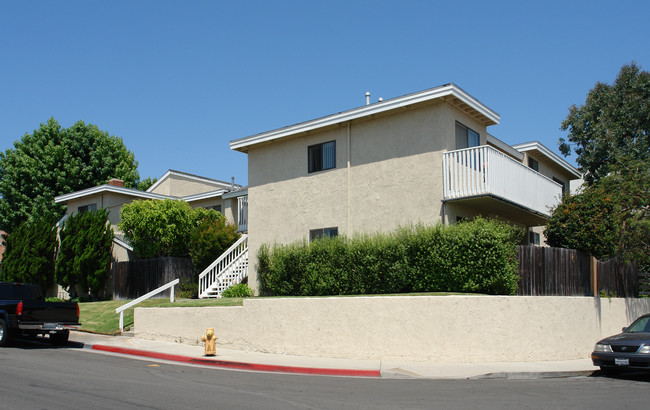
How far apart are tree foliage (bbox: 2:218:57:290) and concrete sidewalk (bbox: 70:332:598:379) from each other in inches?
603

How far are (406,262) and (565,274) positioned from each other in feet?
16.3

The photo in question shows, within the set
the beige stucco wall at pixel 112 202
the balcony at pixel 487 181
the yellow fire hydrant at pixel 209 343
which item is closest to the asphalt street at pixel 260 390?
the yellow fire hydrant at pixel 209 343

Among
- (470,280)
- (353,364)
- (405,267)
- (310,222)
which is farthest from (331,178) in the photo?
(353,364)

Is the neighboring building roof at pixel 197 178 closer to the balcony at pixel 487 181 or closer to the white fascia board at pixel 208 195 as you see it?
the white fascia board at pixel 208 195

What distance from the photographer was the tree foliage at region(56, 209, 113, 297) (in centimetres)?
2752

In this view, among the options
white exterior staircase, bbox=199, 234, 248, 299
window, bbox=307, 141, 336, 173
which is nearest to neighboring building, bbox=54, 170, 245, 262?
white exterior staircase, bbox=199, 234, 248, 299

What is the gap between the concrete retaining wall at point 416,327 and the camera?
14.3m

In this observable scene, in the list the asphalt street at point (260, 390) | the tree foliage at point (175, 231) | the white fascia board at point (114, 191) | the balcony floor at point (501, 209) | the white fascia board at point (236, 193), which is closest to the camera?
the asphalt street at point (260, 390)

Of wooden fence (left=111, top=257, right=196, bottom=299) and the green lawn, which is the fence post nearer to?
the green lawn

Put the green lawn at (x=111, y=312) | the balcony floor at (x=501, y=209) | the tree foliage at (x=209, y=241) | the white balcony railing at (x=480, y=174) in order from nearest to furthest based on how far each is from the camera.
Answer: the white balcony railing at (x=480, y=174) → the balcony floor at (x=501, y=209) → the green lawn at (x=111, y=312) → the tree foliage at (x=209, y=241)

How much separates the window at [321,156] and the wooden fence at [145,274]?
7711 mm

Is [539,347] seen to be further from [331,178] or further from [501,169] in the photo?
A: [331,178]

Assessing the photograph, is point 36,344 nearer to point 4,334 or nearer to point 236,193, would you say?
point 4,334

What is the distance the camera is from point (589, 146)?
34031 mm
